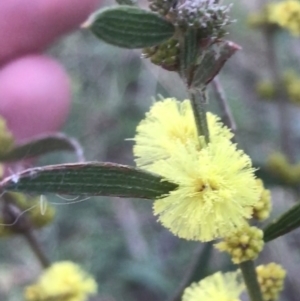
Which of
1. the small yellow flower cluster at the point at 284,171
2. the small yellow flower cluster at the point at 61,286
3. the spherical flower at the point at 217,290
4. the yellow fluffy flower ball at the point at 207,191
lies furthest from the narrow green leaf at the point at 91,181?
the small yellow flower cluster at the point at 284,171

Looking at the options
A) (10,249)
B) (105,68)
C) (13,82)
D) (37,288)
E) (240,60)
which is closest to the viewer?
(37,288)

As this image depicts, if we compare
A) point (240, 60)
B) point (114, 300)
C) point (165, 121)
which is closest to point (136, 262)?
point (114, 300)

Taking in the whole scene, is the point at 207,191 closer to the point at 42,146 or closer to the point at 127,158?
the point at 42,146

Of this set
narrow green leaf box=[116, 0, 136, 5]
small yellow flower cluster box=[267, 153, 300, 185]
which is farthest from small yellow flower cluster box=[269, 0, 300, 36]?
narrow green leaf box=[116, 0, 136, 5]

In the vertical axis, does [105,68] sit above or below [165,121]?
below

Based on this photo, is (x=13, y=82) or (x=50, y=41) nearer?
(x=13, y=82)

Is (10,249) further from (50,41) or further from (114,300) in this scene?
(50,41)
